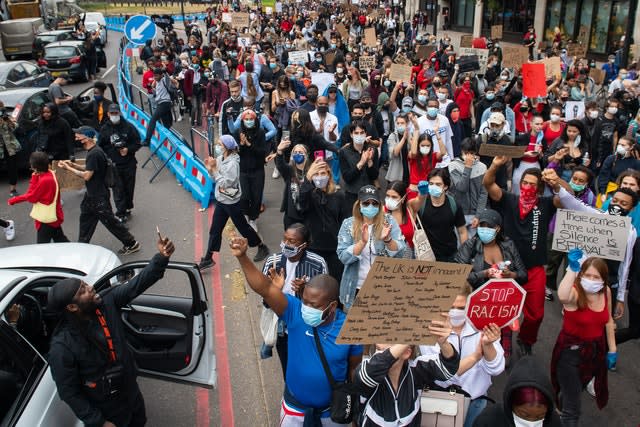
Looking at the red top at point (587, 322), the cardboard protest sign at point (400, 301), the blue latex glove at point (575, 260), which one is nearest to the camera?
the cardboard protest sign at point (400, 301)

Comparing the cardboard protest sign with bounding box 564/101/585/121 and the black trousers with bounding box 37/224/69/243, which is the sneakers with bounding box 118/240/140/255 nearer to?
the black trousers with bounding box 37/224/69/243

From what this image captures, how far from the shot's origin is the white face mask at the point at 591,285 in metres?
4.55

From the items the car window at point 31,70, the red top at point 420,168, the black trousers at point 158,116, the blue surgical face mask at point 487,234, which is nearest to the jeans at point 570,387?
the blue surgical face mask at point 487,234

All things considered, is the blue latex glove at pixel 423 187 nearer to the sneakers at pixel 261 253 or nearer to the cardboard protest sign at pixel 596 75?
the sneakers at pixel 261 253

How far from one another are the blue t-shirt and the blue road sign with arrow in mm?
11527

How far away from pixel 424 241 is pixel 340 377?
219 centimetres

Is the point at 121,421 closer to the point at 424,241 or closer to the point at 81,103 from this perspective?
the point at 424,241

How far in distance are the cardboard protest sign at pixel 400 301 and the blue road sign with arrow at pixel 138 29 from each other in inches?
477

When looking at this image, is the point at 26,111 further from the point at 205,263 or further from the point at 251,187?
the point at 205,263

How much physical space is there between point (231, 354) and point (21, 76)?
15.4 m

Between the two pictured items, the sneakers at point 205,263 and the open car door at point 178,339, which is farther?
the sneakers at point 205,263

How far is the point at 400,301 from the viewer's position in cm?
324

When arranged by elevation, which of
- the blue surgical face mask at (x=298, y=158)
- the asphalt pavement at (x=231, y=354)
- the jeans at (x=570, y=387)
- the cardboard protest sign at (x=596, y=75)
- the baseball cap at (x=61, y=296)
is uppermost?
the cardboard protest sign at (x=596, y=75)

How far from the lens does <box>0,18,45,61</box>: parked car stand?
97.0 ft
